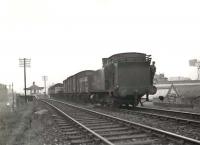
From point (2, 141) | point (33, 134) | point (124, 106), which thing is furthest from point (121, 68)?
point (2, 141)

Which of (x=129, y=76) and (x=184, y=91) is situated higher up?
(x=129, y=76)

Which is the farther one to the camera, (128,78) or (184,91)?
(184,91)

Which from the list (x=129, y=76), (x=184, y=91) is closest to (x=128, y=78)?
(x=129, y=76)

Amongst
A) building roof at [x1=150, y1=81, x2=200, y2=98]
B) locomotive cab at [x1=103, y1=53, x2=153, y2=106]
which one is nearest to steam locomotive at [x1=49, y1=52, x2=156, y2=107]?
locomotive cab at [x1=103, y1=53, x2=153, y2=106]

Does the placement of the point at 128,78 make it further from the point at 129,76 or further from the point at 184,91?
the point at 184,91

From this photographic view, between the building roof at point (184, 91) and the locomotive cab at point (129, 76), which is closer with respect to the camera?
the locomotive cab at point (129, 76)

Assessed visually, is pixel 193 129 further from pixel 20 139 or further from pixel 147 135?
pixel 20 139

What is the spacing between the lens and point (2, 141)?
10.6 metres

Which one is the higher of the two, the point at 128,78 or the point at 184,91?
the point at 128,78

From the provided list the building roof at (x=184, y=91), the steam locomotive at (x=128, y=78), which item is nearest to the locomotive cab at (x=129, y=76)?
the steam locomotive at (x=128, y=78)

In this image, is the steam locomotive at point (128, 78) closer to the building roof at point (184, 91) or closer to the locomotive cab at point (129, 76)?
the locomotive cab at point (129, 76)

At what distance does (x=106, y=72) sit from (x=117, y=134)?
1186 centimetres

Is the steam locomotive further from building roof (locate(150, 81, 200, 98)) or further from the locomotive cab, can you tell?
building roof (locate(150, 81, 200, 98))

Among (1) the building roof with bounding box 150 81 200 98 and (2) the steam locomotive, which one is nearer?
(2) the steam locomotive
